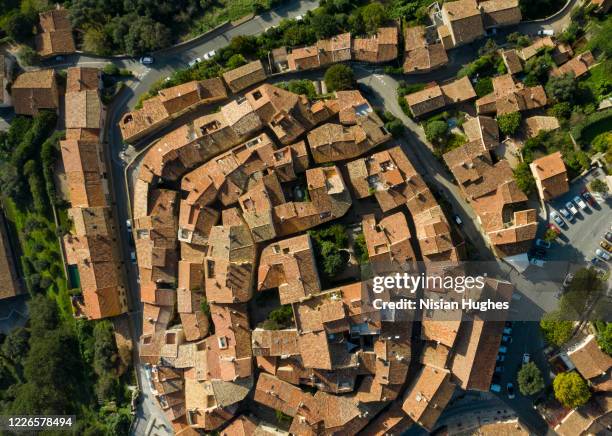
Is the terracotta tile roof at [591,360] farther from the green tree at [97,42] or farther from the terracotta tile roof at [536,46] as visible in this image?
the green tree at [97,42]

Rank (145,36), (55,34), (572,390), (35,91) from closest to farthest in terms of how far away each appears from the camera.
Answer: (572,390) → (145,36) → (35,91) → (55,34)

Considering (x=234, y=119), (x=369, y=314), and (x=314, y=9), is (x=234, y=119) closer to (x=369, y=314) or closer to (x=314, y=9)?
(x=314, y=9)

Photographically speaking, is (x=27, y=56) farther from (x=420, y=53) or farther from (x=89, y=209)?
(x=420, y=53)

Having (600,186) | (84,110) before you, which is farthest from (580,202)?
(84,110)

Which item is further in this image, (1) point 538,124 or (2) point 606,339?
(1) point 538,124

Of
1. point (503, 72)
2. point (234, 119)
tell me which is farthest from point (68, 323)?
point (503, 72)

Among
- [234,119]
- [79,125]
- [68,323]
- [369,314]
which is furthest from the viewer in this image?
[68,323]
